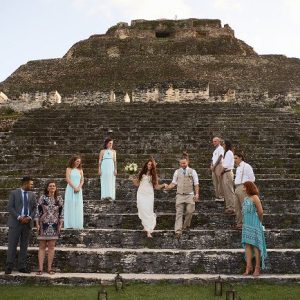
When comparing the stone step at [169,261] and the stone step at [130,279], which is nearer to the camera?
the stone step at [130,279]

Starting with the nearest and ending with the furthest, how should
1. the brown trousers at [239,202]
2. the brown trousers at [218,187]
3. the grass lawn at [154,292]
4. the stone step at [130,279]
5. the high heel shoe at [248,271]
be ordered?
the grass lawn at [154,292] < the stone step at [130,279] < the high heel shoe at [248,271] < the brown trousers at [239,202] < the brown trousers at [218,187]

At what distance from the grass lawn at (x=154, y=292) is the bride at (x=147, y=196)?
82.2 inches

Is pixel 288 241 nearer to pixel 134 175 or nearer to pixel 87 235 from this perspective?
pixel 87 235

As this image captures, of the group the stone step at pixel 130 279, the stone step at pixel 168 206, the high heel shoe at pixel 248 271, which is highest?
the stone step at pixel 168 206

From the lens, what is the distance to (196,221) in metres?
10.9

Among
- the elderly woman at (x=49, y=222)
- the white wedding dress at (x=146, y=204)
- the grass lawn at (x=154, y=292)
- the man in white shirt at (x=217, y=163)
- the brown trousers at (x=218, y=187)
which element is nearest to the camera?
the grass lawn at (x=154, y=292)

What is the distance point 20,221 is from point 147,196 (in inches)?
97.4

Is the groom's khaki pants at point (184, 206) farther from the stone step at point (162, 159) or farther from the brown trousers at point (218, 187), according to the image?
the stone step at point (162, 159)

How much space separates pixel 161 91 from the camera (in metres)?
23.1

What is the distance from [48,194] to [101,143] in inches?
298

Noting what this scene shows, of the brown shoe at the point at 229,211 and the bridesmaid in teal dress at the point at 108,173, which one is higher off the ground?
the bridesmaid in teal dress at the point at 108,173

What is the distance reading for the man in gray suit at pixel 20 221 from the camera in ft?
28.9

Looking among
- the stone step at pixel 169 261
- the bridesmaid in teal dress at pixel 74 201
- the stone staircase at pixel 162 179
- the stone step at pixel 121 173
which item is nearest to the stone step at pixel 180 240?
the stone staircase at pixel 162 179

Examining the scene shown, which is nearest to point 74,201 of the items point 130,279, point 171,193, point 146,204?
point 146,204
